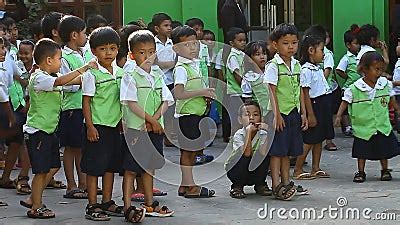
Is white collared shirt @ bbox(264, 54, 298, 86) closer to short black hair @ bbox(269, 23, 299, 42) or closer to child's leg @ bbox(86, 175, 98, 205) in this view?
short black hair @ bbox(269, 23, 299, 42)

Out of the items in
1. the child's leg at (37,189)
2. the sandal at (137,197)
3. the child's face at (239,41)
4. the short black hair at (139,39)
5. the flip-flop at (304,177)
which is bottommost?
the flip-flop at (304,177)

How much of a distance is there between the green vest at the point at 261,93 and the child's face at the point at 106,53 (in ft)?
4.94

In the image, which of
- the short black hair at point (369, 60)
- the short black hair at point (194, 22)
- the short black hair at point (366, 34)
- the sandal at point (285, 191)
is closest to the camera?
the sandal at point (285, 191)

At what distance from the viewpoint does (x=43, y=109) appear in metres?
6.32

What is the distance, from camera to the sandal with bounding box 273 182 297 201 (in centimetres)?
680

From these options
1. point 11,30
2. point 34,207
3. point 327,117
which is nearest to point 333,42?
point 327,117

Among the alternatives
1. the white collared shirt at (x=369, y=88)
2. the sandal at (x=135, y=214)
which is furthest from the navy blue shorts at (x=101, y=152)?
the white collared shirt at (x=369, y=88)

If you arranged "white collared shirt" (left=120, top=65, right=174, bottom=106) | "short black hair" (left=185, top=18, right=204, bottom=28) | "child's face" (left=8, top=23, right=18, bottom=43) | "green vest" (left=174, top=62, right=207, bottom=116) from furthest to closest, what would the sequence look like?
"short black hair" (left=185, top=18, right=204, bottom=28) → "child's face" (left=8, top=23, right=18, bottom=43) → "green vest" (left=174, top=62, right=207, bottom=116) → "white collared shirt" (left=120, top=65, right=174, bottom=106)

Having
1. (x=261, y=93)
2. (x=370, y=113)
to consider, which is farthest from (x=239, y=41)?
(x=370, y=113)

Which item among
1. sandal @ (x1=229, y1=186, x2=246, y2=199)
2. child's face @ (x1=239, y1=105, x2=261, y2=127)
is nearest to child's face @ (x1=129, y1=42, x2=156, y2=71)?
child's face @ (x1=239, y1=105, x2=261, y2=127)

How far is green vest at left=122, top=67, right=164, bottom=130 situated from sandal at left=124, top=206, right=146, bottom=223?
610 millimetres

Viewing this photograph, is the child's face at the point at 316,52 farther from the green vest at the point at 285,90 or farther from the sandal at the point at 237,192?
the sandal at the point at 237,192

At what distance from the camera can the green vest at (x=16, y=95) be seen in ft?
25.1

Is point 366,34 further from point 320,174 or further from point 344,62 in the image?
point 320,174
